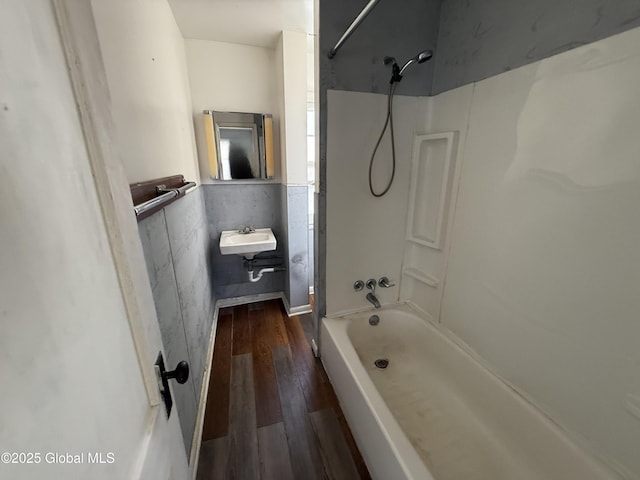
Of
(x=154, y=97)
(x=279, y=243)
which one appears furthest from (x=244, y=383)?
(x=154, y=97)

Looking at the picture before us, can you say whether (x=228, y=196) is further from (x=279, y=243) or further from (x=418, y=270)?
(x=418, y=270)

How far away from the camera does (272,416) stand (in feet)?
5.15

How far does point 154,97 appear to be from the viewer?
1.23 meters

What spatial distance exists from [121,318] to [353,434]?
149 centimetres

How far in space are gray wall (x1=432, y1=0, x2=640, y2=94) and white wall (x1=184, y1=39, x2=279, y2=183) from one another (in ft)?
4.75

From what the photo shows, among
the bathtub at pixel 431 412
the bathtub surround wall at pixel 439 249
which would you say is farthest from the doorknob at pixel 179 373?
the bathtub surround wall at pixel 439 249

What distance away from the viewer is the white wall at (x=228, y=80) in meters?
2.14

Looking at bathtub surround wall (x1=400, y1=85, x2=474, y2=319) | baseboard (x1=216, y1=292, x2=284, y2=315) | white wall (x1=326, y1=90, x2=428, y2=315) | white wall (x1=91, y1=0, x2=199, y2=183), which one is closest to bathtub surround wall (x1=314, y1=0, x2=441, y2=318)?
white wall (x1=326, y1=90, x2=428, y2=315)

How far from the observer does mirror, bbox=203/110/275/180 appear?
223 centimetres

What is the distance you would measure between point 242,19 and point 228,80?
509mm

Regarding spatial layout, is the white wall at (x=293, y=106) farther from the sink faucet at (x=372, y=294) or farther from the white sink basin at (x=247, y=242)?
the sink faucet at (x=372, y=294)

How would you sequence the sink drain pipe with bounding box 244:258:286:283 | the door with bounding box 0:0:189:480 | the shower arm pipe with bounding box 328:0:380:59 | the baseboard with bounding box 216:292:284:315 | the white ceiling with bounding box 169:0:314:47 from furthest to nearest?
the baseboard with bounding box 216:292:284:315 → the sink drain pipe with bounding box 244:258:286:283 → the white ceiling with bounding box 169:0:314:47 → the shower arm pipe with bounding box 328:0:380:59 → the door with bounding box 0:0:189:480

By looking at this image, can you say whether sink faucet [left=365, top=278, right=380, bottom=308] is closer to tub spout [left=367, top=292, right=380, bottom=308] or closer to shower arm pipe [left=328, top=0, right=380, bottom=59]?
tub spout [left=367, top=292, right=380, bottom=308]

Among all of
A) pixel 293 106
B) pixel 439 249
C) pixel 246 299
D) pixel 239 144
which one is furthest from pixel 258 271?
pixel 439 249
